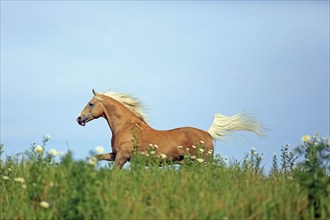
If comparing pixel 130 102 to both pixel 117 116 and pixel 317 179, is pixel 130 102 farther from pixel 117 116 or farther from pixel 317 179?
pixel 317 179

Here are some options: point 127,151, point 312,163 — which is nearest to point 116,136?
point 127,151

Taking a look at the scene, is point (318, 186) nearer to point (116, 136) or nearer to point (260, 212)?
point (260, 212)

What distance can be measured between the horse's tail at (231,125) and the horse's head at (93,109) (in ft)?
9.23

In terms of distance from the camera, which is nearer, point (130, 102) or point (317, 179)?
point (317, 179)

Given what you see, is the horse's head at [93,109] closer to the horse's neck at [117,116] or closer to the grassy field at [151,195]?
the horse's neck at [117,116]

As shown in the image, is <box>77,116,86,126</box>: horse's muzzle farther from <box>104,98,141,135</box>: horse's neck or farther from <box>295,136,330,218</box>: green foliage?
<box>295,136,330,218</box>: green foliage

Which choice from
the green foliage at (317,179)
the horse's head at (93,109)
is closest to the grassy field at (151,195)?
the green foliage at (317,179)

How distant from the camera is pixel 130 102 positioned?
15750 mm

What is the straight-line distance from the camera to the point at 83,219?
760cm

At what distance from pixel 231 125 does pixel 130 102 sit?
2.64 meters

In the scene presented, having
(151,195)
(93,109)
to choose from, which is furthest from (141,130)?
(151,195)

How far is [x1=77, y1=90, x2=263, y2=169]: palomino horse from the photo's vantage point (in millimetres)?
14750

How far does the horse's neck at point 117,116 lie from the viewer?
49.8 ft

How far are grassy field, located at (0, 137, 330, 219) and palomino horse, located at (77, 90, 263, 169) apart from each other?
4787mm
